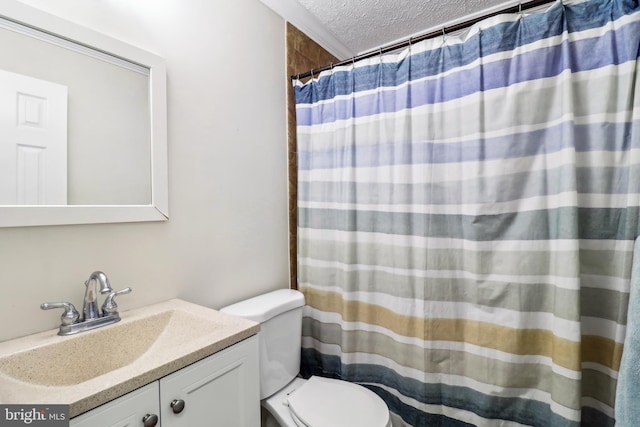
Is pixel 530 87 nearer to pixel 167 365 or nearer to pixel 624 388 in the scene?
pixel 624 388

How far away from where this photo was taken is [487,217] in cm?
121

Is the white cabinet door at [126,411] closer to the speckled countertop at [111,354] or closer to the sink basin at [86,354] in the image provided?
the speckled countertop at [111,354]

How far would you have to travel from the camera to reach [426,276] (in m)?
1.35

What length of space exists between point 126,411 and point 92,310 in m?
0.44

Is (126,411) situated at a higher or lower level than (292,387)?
higher

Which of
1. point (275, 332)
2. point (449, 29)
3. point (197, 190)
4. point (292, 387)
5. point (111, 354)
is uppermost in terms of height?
point (449, 29)

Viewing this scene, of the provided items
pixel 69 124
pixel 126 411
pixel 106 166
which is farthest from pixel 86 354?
pixel 69 124

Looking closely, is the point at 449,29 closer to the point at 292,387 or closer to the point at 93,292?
the point at 93,292

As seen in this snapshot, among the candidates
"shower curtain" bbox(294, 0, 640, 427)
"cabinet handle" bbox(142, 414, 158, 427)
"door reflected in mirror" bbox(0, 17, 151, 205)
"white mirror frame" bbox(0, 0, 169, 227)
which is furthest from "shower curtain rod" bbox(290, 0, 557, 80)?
"cabinet handle" bbox(142, 414, 158, 427)

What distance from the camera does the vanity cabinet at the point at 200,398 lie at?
0.66 meters

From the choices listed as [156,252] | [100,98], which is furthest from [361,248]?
[100,98]

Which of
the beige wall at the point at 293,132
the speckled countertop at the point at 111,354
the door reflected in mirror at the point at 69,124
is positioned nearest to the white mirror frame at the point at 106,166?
the door reflected in mirror at the point at 69,124

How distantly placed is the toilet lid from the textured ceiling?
202 centimetres

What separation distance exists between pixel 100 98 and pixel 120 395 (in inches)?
38.2
